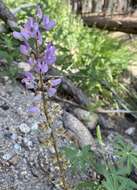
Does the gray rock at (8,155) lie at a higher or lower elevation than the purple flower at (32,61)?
lower

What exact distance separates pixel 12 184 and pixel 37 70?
0.87m

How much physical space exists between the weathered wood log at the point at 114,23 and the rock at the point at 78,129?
6.07 ft

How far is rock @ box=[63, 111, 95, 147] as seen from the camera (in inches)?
109

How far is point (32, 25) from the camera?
5.29 feet

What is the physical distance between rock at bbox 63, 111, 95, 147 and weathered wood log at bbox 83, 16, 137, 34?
6.07 feet

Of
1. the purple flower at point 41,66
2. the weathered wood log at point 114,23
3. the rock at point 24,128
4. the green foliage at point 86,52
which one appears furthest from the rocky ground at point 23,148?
the weathered wood log at point 114,23

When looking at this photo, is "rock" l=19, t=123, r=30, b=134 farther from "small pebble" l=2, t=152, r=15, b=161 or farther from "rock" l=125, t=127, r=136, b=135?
"rock" l=125, t=127, r=136, b=135

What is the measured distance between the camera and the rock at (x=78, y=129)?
9.11ft

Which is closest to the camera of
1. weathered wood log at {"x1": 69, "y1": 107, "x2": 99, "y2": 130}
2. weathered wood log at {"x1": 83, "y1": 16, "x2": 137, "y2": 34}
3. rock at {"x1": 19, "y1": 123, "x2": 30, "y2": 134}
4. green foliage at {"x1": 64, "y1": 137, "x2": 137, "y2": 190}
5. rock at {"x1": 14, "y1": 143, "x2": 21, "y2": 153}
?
green foliage at {"x1": 64, "y1": 137, "x2": 137, "y2": 190}

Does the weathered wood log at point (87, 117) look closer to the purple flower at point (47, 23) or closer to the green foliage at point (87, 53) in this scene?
the green foliage at point (87, 53)

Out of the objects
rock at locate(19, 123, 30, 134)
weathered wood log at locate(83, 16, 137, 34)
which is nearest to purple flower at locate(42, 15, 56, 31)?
rock at locate(19, 123, 30, 134)

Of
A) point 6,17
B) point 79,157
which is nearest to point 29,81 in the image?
point 79,157

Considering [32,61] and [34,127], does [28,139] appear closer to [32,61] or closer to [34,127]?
[34,127]

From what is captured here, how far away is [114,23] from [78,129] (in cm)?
213
